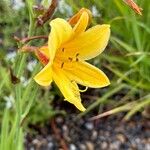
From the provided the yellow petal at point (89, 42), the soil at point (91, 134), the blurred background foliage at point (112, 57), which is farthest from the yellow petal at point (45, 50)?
the soil at point (91, 134)

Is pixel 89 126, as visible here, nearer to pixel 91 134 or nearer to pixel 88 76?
pixel 91 134

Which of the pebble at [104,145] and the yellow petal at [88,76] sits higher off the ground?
the yellow petal at [88,76]

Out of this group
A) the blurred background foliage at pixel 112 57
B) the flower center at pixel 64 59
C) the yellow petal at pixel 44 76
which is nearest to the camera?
the yellow petal at pixel 44 76

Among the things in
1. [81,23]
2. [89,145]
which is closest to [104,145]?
[89,145]

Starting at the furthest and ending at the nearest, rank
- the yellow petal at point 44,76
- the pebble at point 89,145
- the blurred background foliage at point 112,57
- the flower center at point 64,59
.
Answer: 1. the pebble at point 89,145
2. the blurred background foliage at point 112,57
3. the flower center at point 64,59
4. the yellow petal at point 44,76

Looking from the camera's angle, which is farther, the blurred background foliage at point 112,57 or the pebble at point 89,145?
the pebble at point 89,145

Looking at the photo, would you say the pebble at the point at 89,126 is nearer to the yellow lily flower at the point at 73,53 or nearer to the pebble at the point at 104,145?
the pebble at the point at 104,145

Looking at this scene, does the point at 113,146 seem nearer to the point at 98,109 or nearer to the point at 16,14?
the point at 98,109

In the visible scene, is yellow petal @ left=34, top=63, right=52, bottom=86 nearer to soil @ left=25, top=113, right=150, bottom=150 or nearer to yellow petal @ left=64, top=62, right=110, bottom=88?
yellow petal @ left=64, top=62, right=110, bottom=88
